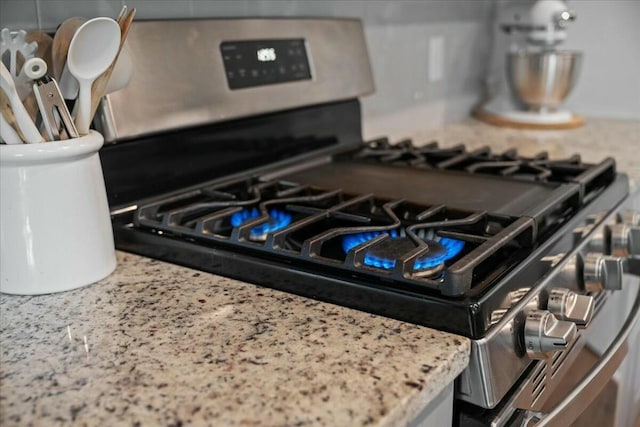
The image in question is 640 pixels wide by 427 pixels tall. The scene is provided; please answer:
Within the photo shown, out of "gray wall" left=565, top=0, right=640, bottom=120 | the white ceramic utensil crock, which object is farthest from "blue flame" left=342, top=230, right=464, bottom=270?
"gray wall" left=565, top=0, right=640, bottom=120

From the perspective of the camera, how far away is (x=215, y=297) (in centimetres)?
71

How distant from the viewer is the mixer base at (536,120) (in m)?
1.84

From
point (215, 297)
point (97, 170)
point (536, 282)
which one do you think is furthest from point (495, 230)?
point (97, 170)

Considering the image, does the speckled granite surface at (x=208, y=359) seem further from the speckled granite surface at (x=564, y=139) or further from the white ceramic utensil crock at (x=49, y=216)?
the speckled granite surface at (x=564, y=139)

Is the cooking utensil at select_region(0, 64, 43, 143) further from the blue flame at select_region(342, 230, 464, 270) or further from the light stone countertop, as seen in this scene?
the blue flame at select_region(342, 230, 464, 270)

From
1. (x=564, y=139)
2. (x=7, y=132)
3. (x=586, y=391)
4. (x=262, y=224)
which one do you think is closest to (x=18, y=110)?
(x=7, y=132)

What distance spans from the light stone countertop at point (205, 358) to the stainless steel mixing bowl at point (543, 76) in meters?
1.39

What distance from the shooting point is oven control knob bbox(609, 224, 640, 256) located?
1020 mm

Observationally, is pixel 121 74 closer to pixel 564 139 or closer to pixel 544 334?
pixel 544 334

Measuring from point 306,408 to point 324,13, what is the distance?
105 cm

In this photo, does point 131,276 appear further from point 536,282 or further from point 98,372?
point 536,282

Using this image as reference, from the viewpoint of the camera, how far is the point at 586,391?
2.62 ft

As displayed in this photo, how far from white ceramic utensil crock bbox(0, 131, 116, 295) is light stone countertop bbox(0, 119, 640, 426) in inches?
0.9

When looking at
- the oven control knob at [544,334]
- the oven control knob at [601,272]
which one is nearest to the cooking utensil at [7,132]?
the oven control knob at [544,334]
